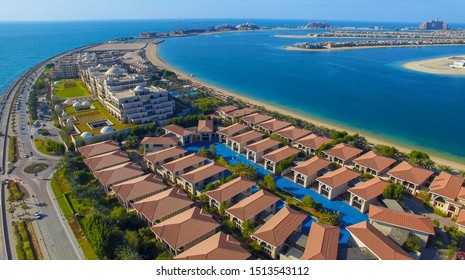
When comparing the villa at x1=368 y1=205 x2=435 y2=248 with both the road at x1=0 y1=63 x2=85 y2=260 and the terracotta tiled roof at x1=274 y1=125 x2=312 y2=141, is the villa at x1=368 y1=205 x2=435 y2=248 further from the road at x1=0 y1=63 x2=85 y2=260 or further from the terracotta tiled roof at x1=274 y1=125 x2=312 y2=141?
the road at x1=0 y1=63 x2=85 y2=260

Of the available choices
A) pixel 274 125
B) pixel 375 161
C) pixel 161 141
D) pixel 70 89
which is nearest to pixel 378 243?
pixel 375 161

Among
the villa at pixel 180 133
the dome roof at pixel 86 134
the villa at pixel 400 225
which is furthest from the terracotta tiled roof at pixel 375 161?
the dome roof at pixel 86 134

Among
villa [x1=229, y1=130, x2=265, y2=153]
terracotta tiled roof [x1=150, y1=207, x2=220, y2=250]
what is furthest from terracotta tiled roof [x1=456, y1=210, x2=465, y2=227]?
villa [x1=229, y1=130, x2=265, y2=153]

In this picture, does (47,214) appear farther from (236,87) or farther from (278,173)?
(236,87)

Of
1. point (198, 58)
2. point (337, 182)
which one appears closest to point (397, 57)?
point (198, 58)

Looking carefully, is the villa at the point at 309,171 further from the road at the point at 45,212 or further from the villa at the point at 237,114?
the road at the point at 45,212

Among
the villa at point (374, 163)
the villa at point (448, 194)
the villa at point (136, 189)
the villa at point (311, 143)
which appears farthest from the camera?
the villa at point (311, 143)
